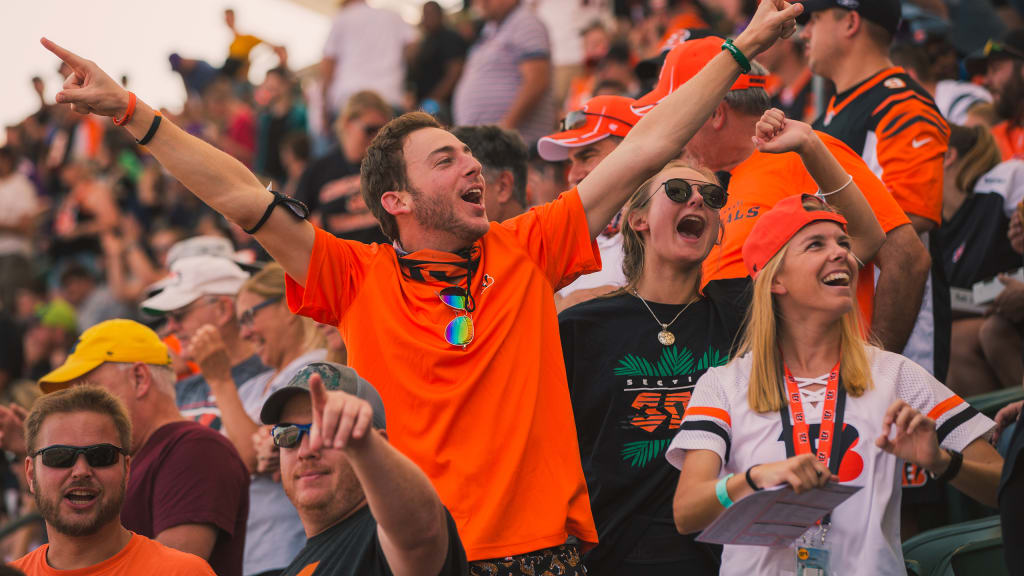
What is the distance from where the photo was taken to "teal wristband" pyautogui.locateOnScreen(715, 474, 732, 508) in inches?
Answer: 123

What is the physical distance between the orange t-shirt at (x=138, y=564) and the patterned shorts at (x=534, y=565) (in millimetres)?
1208

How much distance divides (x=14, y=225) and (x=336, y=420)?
44.0 ft

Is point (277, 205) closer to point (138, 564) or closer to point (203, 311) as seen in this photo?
point (138, 564)

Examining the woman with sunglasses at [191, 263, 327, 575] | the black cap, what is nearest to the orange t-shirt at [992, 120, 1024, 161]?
Result: the black cap

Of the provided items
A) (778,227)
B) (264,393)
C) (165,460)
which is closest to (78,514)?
(165,460)

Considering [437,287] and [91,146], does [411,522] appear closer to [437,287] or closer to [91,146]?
[437,287]

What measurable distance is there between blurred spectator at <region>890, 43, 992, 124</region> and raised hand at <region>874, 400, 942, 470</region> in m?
4.31

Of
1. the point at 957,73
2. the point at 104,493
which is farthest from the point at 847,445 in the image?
the point at 957,73

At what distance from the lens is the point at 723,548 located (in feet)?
11.9

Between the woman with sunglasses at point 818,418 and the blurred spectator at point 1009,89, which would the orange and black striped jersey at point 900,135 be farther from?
the blurred spectator at point 1009,89

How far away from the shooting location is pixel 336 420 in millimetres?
2488

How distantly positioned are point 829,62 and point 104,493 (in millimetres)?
3620

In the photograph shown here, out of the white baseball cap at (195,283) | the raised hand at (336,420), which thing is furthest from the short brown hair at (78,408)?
the white baseball cap at (195,283)

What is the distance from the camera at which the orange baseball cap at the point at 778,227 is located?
12.1 feet
